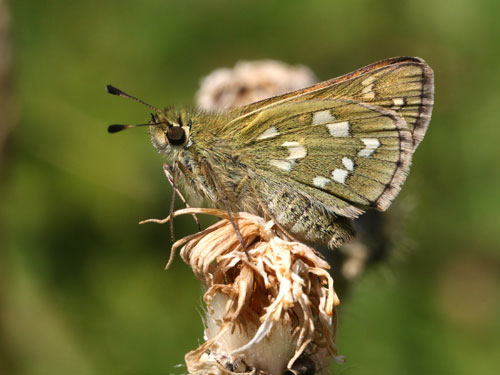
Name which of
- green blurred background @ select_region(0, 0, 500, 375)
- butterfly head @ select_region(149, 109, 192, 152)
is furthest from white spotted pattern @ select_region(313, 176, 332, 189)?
green blurred background @ select_region(0, 0, 500, 375)

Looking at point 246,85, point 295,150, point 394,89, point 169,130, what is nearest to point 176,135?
point 169,130

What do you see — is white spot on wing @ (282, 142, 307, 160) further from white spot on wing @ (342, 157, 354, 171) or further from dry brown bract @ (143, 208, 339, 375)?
dry brown bract @ (143, 208, 339, 375)

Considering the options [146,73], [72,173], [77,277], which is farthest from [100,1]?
[77,277]

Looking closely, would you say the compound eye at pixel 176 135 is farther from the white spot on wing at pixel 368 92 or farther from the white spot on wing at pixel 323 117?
the white spot on wing at pixel 368 92

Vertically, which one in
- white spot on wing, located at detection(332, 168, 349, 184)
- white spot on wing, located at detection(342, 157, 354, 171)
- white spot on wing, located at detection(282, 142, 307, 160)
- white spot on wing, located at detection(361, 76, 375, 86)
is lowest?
white spot on wing, located at detection(332, 168, 349, 184)

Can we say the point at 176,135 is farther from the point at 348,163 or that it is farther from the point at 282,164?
the point at 348,163

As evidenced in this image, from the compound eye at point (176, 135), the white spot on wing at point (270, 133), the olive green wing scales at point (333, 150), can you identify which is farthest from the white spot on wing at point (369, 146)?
the compound eye at point (176, 135)
